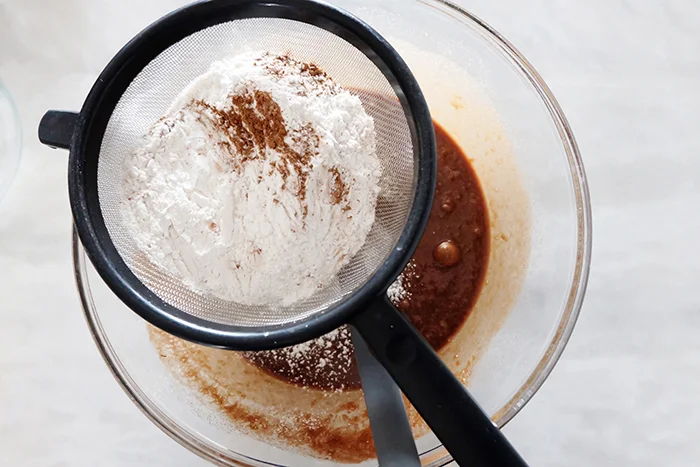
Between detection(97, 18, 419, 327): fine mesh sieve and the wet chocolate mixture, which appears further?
the wet chocolate mixture

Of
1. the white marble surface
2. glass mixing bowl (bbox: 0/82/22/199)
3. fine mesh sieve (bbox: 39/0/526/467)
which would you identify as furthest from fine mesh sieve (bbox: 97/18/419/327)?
glass mixing bowl (bbox: 0/82/22/199)

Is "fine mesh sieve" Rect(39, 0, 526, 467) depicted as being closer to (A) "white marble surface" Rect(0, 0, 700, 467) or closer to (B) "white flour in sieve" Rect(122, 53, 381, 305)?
(B) "white flour in sieve" Rect(122, 53, 381, 305)

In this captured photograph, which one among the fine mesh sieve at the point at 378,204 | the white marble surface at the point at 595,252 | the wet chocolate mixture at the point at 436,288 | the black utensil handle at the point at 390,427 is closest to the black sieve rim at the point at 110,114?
the fine mesh sieve at the point at 378,204

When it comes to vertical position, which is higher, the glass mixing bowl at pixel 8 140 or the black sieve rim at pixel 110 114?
the glass mixing bowl at pixel 8 140

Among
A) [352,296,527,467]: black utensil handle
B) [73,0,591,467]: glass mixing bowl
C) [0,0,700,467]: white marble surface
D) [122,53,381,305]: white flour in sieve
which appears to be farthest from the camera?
[0,0,700,467]: white marble surface

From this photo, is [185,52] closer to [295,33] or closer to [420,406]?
[295,33]

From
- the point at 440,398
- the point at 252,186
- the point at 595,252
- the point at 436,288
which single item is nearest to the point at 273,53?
the point at 252,186

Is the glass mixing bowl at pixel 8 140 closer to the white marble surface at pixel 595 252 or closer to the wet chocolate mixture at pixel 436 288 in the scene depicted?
the white marble surface at pixel 595 252

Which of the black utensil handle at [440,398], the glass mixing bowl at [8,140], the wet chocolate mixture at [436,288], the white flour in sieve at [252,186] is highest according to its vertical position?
the glass mixing bowl at [8,140]
